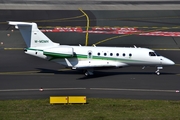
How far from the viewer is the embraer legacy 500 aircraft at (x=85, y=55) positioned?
49875 millimetres

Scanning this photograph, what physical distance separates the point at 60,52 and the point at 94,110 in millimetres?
11491

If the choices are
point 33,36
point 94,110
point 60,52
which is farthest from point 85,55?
point 94,110

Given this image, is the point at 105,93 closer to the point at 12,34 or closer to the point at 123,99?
the point at 123,99

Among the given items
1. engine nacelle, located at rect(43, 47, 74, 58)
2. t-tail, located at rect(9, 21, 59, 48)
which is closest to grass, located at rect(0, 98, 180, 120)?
engine nacelle, located at rect(43, 47, 74, 58)

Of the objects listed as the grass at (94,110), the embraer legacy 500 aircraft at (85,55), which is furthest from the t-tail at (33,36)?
the grass at (94,110)

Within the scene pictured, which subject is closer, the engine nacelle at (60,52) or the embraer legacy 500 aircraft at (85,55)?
the engine nacelle at (60,52)

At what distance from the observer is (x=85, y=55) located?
50031 mm

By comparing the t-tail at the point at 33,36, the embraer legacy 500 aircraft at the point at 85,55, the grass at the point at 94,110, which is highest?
the t-tail at the point at 33,36

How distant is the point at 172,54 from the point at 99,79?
13.3 metres

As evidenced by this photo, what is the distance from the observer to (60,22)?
73.4 metres

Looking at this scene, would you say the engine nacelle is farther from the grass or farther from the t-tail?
the grass

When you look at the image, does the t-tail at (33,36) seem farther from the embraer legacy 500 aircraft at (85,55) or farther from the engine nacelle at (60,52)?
the engine nacelle at (60,52)

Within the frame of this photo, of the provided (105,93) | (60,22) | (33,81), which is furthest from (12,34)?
(105,93)

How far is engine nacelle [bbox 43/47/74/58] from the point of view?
49.5 meters
